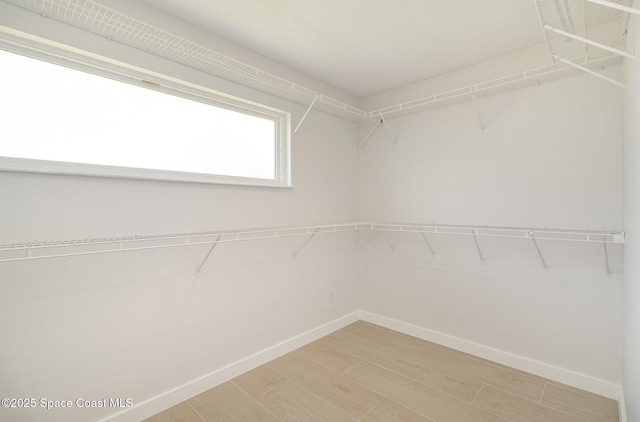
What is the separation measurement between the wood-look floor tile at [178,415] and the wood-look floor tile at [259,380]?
0.31 meters

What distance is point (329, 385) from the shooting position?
1.88m

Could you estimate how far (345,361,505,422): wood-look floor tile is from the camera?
1601 mm

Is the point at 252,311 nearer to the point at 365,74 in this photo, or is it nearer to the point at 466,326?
the point at 466,326

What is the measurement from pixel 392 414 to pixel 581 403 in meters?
1.13

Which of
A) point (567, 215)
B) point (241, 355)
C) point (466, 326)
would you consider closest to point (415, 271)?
point (466, 326)

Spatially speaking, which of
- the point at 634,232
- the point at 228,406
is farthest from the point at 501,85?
the point at 228,406

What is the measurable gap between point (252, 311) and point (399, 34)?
212cm

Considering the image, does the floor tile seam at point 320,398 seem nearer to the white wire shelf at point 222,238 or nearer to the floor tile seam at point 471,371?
the floor tile seam at point 471,371

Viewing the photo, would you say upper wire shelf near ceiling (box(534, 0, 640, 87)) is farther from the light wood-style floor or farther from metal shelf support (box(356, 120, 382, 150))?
the light wood-style floor

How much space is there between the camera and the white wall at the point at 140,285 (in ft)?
4.24

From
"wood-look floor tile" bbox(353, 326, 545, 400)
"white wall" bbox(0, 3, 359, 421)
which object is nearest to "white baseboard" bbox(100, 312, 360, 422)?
"white wall" bbox(0, 3, 359, 421)

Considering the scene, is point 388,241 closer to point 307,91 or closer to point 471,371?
point 471,371

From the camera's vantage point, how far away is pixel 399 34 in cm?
185

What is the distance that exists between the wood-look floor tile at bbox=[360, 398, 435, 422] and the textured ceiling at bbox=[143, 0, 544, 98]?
226 cm
